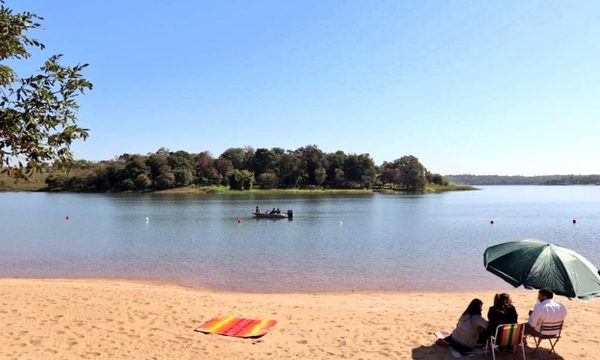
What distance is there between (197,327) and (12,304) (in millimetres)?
5888

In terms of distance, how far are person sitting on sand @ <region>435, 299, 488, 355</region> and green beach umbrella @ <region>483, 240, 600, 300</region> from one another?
2.90 feet

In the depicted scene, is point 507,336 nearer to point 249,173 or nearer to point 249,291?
point 249,291

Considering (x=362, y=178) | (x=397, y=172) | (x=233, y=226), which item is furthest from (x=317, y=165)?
(x=233, y=226)

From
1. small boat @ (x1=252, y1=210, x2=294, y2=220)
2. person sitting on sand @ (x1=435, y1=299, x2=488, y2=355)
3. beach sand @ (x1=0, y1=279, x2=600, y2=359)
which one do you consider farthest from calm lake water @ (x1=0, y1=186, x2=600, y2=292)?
person sitting on sand @ (x1=435, y1=299, x2=488, y2=355)

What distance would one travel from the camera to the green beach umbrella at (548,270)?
26.2 ft

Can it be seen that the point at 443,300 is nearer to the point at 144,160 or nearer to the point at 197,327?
the point at 197,327

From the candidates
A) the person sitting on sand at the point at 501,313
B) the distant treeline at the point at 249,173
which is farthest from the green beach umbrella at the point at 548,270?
the distant treeline at the point at 249,173

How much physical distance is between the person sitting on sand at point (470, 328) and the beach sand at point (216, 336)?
1.32ft

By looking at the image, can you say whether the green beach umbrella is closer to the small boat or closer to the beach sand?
the beach sand

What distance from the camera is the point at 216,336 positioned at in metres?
10.3

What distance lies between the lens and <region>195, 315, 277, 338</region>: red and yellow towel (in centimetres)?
1042

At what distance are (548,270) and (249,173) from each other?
13302 centimetres

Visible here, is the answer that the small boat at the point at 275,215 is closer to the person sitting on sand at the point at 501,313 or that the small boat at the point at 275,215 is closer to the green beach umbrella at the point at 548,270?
the green beach umbrella at the point at 548,270

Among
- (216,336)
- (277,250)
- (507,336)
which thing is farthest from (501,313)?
(277,250)
